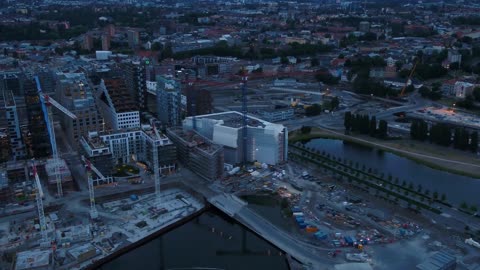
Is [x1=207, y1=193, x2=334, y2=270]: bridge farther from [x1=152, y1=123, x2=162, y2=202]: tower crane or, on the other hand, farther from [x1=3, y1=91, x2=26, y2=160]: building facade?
[x1=3, y1=91, x2=26, y2=160]: building facade

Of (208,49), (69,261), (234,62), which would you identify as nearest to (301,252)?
(69,261)

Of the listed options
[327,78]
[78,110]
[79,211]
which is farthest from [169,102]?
[327,78]

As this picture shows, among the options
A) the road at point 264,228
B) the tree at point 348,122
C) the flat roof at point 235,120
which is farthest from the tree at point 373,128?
the road at point 264,228

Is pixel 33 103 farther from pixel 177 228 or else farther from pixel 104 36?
pixel 104 36

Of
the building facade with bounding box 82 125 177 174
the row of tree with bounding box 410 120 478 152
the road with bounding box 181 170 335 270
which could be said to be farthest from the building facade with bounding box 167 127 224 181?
the row of tree with bounding box 410 120 478 152

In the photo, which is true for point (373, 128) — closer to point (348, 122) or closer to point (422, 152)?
point (348, 122)

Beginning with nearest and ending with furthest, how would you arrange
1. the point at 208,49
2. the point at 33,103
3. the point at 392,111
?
the point at 33,103 < the point at 392,111 < the point at 208,49
